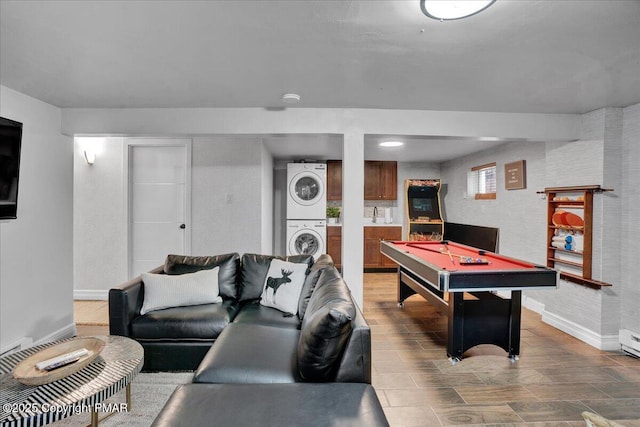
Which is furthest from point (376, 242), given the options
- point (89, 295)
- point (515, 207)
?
point (89, 295)

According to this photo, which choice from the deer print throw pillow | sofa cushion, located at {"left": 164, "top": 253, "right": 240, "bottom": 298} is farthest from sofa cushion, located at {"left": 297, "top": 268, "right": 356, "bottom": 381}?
sofa cushion, located at {"left": 164, "top": 253, "right": 240, "bottom": 298}

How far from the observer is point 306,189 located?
19.2 feet

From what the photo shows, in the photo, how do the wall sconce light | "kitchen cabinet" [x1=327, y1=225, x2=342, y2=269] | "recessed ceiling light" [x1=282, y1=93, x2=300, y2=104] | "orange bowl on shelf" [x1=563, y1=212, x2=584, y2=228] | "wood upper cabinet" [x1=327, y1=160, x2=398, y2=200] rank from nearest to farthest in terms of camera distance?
1. "recessed ceiling light" [x1=282, y1=93, x2=300, y2=104]
2. "orange bowl on shelf" [x1=563, y1=212, x2=584, y2=228]
3. the wall sconce light
4. "kitchen cabinet" [x1=327, y1=225, x2=342, y2=269]
5. "wood upper cabinet" [x1=327, y1=160, x2=398, y2=200]

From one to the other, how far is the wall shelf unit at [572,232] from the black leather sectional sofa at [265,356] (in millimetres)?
2516

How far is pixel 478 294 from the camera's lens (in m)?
3.12

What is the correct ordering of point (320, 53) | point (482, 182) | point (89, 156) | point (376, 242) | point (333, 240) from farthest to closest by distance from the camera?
point (376, 242), point (333, 240), point (482, 182), point (89, 156), point (320, 53)

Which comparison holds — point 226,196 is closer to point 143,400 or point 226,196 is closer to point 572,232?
point 143,400

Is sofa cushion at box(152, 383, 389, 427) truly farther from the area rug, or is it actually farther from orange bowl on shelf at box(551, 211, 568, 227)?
orange bowl on shelf at box(551, 211, 568, 227)

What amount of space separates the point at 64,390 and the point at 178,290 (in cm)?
119

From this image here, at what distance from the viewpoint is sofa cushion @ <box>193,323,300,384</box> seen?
5.32 feet

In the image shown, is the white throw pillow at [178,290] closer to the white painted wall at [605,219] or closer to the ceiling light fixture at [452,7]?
the ceiling light fixture at [452,7]

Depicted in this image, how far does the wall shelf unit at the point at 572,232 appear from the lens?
3.12 meters

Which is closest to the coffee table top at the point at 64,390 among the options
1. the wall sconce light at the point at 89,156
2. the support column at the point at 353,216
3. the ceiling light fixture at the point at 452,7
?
the support column at the point at 353,216

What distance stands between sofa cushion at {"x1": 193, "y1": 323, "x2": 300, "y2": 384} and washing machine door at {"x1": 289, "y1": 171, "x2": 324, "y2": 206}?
3.76 metres
